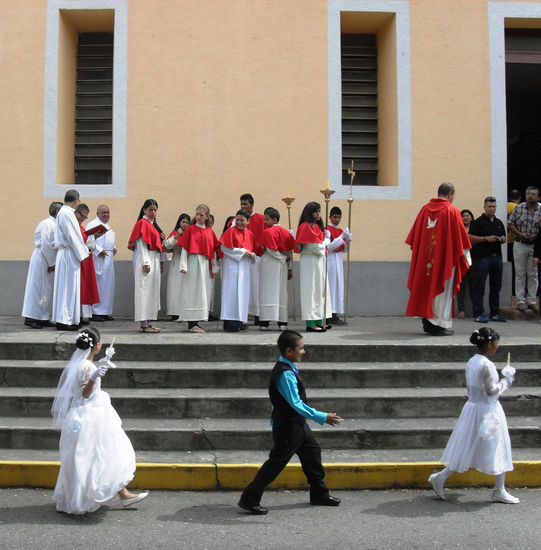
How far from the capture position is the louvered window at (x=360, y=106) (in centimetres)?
1279

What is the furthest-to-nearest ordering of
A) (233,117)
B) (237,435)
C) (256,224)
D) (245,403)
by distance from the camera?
(233,117)
(256,224)
(245,403)
(237,435)

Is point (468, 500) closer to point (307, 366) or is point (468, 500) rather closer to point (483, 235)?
point (307, 366)

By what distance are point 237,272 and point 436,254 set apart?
268 centimetres

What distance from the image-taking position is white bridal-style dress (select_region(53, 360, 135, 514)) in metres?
5.14

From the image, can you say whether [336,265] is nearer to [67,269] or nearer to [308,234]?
[308,234]

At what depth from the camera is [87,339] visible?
5.40m

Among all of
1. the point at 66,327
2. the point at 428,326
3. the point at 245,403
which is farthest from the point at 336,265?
the point at 245,403

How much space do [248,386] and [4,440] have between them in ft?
7.86

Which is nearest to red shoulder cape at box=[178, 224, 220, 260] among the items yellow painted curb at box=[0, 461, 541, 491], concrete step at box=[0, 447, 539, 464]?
concrete step at box=[0, 447, 539, 464]

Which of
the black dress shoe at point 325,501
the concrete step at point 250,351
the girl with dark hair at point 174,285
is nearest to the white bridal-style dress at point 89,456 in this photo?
the black dress shoe at point 325,501

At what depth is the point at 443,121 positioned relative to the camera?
1221 centimetres

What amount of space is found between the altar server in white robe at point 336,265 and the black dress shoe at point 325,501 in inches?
220

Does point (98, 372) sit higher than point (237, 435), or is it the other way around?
point (98, 372)

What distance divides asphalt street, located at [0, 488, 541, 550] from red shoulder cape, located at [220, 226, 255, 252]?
15.3 ft
